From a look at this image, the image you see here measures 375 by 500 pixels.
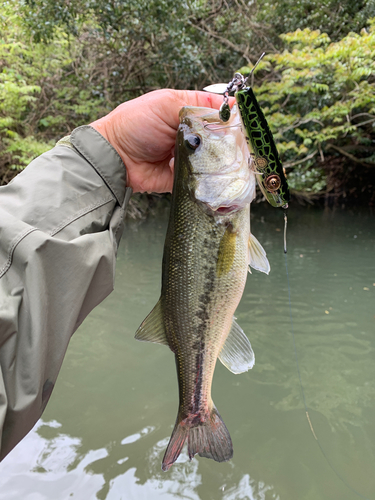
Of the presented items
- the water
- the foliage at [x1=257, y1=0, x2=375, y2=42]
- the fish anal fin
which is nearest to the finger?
the fish anal fin

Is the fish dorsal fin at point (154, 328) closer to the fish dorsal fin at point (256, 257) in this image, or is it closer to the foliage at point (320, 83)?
the fish dorsal fin at point (256, 257)

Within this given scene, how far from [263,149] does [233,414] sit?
9.30 feet

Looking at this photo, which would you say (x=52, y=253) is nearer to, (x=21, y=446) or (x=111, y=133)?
(x=111, y=133)

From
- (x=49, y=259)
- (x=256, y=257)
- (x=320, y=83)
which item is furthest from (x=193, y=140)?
(x=320, y=83)

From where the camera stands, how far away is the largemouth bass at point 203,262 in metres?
1.71

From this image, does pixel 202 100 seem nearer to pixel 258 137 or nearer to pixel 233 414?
pixel 258 137

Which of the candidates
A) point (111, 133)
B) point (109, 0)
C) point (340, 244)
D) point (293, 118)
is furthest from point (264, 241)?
point (111, 133)

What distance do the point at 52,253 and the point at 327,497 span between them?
2.73 meters

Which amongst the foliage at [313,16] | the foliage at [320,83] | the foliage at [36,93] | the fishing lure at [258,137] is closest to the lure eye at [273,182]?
the fishing lure at [258,137]

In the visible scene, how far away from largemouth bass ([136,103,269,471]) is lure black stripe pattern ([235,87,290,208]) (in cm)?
7

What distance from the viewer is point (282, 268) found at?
7.95 metres

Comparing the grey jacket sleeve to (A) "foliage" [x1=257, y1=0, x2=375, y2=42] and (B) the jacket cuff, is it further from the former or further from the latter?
(A) "foliage" [x1=257, y1=0, x2=375, y2=42]

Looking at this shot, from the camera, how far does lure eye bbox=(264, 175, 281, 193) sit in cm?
168

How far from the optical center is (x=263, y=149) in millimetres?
1623
